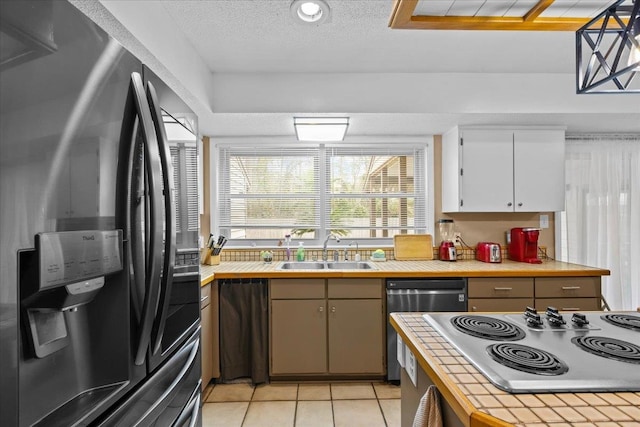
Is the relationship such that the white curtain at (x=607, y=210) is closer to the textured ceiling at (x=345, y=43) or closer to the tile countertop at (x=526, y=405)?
the textured ceiling at (x=345, y=43)

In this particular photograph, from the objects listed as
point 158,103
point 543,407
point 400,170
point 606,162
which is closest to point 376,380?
point 400,170

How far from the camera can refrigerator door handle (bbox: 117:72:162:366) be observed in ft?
2.67

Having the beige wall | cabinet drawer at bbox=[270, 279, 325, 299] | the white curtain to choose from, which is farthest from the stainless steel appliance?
the white curtain

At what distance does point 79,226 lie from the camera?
681 millimetres

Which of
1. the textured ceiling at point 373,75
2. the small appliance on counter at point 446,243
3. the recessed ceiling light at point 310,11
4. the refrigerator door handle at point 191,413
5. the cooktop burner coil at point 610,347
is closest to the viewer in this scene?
the cooktop burner coil at point 610,347

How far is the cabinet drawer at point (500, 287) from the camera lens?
2.75 metres

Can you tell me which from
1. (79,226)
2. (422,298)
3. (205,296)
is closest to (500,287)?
(422,298)

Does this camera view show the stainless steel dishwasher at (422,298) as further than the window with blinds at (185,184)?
Yes

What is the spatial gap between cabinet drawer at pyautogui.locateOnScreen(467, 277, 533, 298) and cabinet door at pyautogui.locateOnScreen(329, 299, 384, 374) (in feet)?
2.42

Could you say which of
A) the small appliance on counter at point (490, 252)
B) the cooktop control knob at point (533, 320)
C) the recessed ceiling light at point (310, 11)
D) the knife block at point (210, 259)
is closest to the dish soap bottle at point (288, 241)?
the knife block at point (210, 259)

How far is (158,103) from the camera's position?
3.18 ft

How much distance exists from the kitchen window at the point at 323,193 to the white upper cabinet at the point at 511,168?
20.4 inches

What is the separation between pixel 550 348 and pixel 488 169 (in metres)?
2.26

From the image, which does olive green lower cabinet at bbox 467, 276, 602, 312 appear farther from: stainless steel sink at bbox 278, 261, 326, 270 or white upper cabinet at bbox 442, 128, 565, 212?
stainless steel sink at bbox 278, 261, 326, 270
